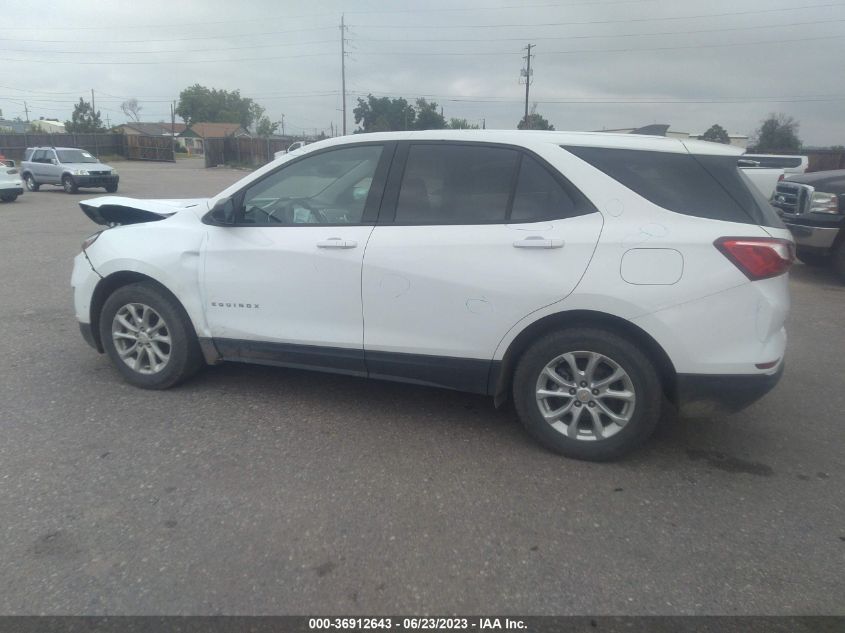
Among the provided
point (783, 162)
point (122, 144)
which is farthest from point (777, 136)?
point (122, 144)

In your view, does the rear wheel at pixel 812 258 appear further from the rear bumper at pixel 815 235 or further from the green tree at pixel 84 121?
the green tree at pixel 84 121

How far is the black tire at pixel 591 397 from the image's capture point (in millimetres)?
3793

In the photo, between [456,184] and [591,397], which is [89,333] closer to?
[456,184]

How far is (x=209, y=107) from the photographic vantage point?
109500mm

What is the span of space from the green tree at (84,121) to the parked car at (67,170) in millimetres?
43473

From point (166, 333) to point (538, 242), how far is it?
2662 mm

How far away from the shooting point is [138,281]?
482 centimetres

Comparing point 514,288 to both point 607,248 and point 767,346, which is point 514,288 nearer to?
point 607,248

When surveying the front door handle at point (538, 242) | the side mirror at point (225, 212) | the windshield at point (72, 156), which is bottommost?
the front door handle at point (538, 242)

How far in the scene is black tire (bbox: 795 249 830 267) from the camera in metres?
9.98

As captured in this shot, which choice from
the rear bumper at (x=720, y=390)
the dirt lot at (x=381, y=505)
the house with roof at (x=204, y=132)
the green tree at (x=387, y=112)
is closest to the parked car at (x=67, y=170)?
the green tree at (x=387, y=112)

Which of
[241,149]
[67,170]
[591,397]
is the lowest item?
[591,397]

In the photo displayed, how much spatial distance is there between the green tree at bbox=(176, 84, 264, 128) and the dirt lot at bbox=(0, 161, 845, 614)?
367 feet

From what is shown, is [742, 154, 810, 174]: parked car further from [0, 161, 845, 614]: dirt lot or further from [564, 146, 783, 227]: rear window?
[564, 146, 783, 227]: rear window
